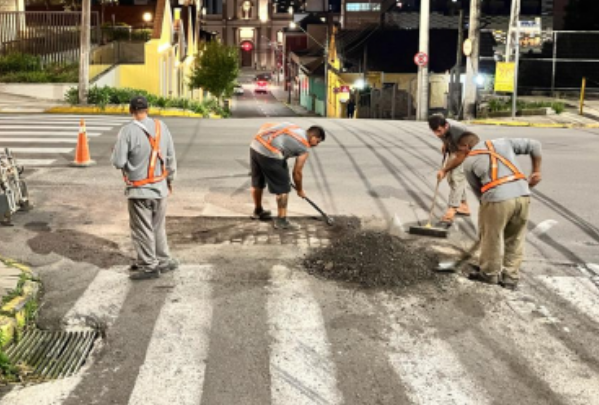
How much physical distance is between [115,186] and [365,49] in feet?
106

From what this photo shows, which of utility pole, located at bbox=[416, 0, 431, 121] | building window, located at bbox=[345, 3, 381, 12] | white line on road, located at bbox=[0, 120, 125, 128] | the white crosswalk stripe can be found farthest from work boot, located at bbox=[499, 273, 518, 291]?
building window, located at bbox=[345, 3, 381, 12]

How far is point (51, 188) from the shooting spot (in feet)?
Result: 37.9

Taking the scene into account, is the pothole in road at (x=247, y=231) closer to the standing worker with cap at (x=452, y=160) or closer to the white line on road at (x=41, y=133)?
the standing worker with cap at (x=452, y=160)

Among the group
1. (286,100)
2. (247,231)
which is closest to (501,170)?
(247,231)

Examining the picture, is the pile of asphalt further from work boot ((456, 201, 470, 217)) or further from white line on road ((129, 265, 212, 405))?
work boot ((456, 201, 470, 217))

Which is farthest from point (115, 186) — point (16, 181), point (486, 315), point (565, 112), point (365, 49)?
point (365, 49)

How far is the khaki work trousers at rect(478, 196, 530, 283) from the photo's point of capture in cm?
725

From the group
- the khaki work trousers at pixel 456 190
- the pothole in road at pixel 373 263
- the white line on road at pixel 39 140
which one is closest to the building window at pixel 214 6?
the white line on road at pixel 39 140

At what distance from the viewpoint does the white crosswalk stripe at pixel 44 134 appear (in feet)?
46.2

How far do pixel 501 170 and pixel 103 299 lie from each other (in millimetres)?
3963

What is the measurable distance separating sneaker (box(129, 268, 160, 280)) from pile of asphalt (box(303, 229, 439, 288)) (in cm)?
155

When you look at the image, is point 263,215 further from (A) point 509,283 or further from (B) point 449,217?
(A) point 509,283

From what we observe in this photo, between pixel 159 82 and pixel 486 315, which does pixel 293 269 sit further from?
pixel 159 82

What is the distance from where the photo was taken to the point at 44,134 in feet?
54.2
